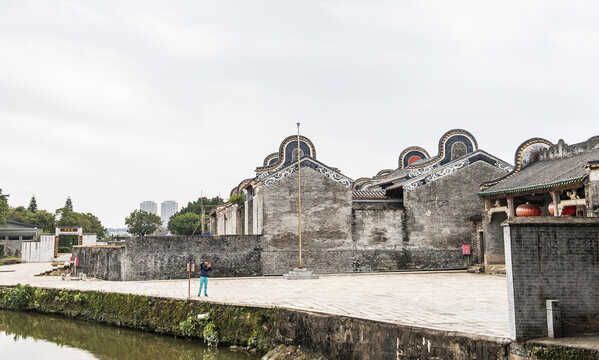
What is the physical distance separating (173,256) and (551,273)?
49.1 ft

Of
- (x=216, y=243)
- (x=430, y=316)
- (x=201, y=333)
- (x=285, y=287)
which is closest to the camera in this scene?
(x=430, y=316)

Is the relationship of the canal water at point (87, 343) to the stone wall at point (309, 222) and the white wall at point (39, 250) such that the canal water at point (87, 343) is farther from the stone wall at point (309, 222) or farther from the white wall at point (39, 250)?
the white wall at point (39, 250)

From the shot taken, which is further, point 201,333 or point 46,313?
point 46,313

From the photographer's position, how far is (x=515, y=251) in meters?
6.18

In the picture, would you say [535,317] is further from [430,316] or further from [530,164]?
[530,164]

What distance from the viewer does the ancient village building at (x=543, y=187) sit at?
14232 mm

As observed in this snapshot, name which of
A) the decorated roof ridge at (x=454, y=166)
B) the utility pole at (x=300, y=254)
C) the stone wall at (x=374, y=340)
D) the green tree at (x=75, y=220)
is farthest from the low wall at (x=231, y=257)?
the green tree at (x=75, y=220)

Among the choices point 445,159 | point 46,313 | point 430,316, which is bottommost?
point 46,313

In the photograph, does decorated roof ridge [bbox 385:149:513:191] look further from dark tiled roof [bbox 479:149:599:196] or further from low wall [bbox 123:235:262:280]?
low wall [bbox 123:235:262:280]

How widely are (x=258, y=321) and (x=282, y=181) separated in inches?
419

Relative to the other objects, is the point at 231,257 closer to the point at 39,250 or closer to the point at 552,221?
the point at 552,221

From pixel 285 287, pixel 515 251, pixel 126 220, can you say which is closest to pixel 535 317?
pixel 515 251

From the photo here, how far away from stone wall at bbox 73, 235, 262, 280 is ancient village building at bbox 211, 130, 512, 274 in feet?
2.63

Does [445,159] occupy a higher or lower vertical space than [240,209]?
higher
